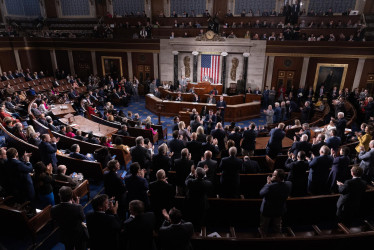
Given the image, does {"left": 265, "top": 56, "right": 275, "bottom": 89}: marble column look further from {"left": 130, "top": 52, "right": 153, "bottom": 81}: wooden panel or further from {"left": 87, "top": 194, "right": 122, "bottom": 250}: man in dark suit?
{"left": 87, "top": 194, "right": 122, "bottom": 250}: man in dark suit

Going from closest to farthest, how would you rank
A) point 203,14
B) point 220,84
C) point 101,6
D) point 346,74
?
point 346,74 < point 220,84 < point 203,14 < point 101,6

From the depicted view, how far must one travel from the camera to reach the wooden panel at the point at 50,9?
19.0 meters

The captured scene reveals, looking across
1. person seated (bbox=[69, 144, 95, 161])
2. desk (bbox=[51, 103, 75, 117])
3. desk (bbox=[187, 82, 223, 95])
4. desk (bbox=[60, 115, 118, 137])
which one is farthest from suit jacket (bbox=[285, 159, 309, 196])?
desk (bbox=[187, 82, 223, 95])

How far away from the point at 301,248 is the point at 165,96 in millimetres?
11786

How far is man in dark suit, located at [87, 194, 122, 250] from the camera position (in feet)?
9.12

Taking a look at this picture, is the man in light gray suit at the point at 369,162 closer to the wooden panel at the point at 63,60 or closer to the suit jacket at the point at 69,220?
the suit jacket at the point at 69,220

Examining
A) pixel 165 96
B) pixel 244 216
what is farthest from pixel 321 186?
pixel 165 96

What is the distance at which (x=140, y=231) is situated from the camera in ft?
8.75

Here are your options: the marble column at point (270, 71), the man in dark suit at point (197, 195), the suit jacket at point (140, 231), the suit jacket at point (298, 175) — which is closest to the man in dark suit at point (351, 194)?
the suit jacket at point (298, 175)

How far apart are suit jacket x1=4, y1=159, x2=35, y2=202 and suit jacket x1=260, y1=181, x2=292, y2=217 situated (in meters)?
4.06

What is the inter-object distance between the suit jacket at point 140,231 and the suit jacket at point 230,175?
185 cm

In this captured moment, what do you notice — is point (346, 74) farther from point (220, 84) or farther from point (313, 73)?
point (220, 84)

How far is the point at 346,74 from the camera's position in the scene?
533 inches

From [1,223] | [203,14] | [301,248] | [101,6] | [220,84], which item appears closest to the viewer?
[301,248]
